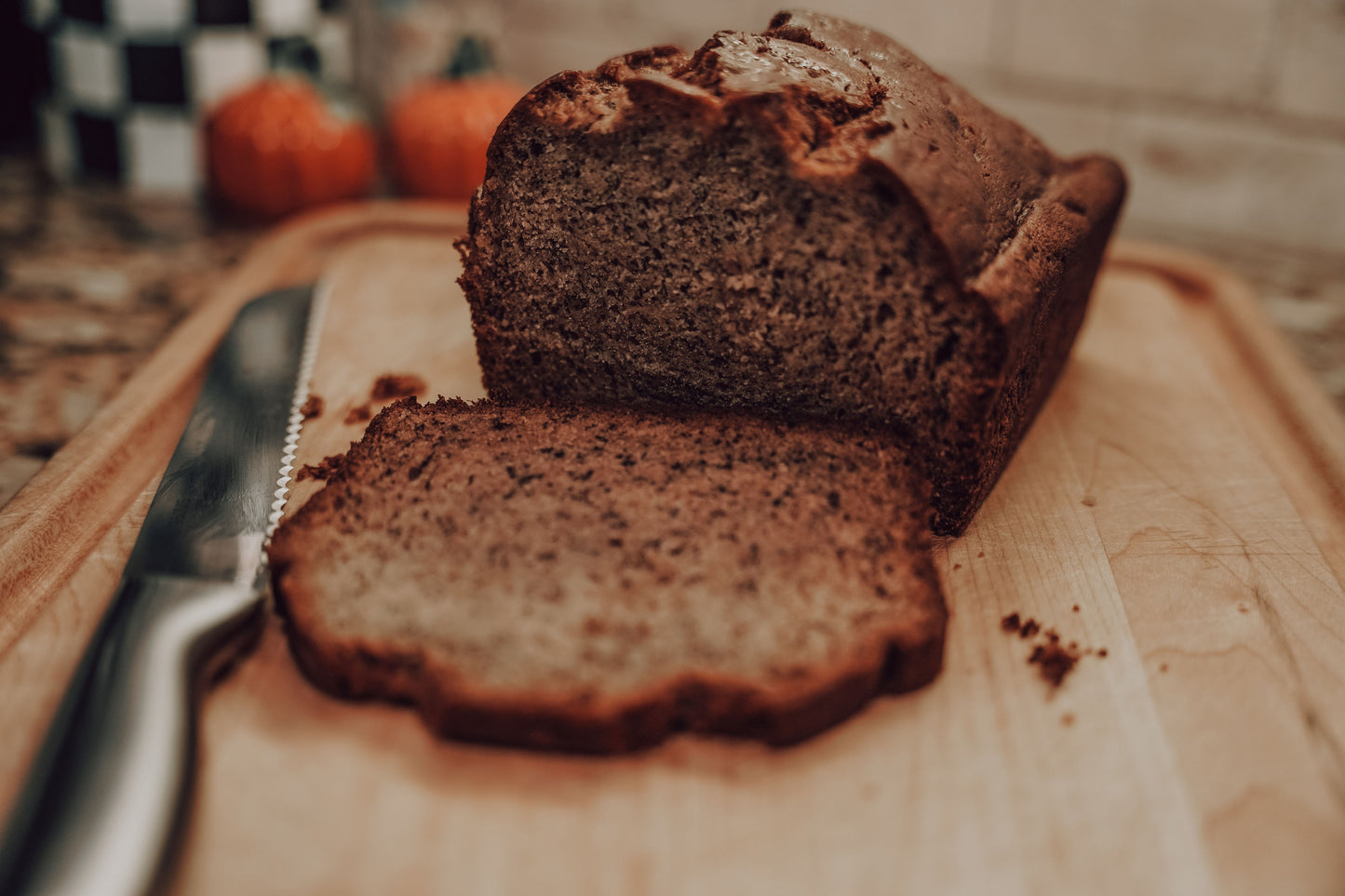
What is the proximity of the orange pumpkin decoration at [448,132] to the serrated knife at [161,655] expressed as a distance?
5.52 ft

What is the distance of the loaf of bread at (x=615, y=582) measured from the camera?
5.09 ft

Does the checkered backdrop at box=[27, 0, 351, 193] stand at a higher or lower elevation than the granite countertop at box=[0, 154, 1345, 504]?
higher

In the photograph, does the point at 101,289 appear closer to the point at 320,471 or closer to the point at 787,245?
the point at 320,471

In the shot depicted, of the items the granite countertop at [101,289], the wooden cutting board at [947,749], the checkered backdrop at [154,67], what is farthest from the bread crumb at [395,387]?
the checkered backdrop at [154,67]

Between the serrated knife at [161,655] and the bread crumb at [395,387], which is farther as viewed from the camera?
the bread crumb at [395,387]

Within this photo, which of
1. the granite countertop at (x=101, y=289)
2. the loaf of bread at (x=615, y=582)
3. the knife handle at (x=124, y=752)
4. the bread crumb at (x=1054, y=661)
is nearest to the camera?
the knife handle at (x=124, y=752)

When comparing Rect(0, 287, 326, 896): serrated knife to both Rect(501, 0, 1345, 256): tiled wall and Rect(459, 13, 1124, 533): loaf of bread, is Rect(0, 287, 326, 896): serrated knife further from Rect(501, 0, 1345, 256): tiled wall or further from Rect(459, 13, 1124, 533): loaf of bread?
Rect(501, 0, 1345, 256): tiled wall

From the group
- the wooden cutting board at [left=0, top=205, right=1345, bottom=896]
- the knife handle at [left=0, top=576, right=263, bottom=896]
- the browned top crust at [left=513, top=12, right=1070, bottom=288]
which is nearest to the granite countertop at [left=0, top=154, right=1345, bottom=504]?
the wooden cutting board at [left=0, top=205, right=1345, bottom=896]

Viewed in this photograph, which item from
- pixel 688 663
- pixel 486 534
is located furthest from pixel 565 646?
pixel 486 534

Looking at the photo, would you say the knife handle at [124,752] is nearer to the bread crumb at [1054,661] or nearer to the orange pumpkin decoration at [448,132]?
the bread crumb at [1054,661]

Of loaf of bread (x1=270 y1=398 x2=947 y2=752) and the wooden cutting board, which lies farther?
loaf of bread (x1=270 y1=398 x2=947 y2=752)

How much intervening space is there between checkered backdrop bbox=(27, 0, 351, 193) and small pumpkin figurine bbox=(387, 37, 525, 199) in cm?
38

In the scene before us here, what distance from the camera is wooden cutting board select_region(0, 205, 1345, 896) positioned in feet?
4.69

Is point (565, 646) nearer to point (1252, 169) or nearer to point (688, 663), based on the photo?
point (688, 663)
